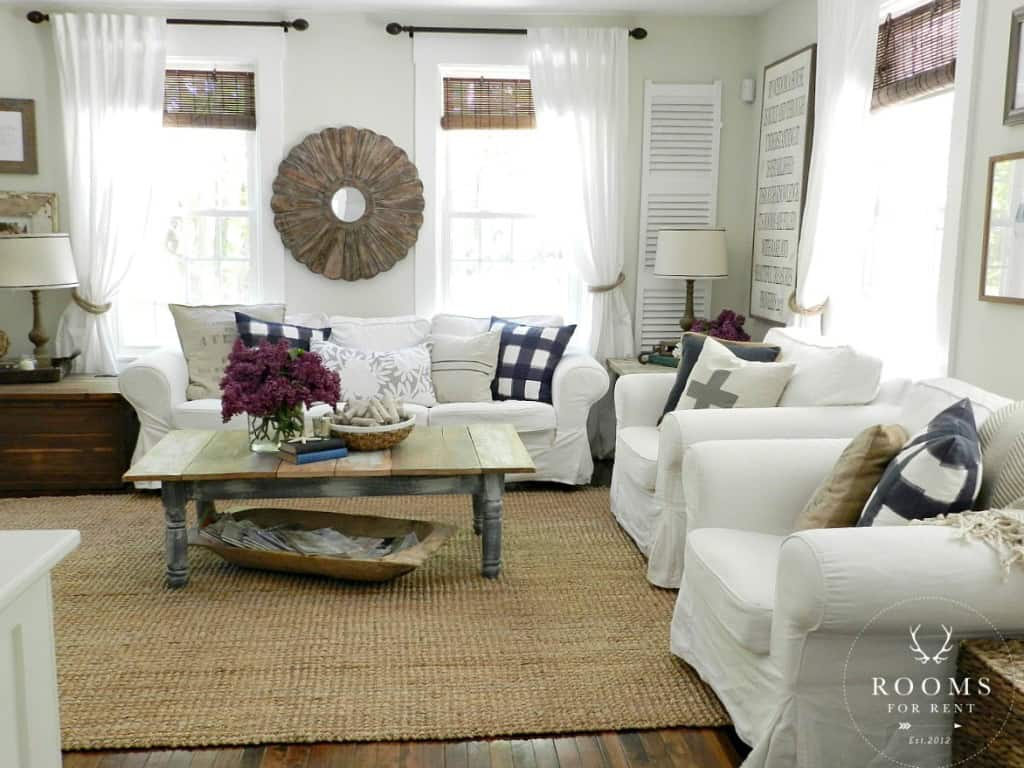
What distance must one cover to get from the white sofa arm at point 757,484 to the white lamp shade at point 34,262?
3394 mm

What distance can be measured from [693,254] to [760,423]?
1.79m

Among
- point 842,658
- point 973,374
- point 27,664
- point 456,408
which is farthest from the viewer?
point 456,408

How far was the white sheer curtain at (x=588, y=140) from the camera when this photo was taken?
5.16 meters

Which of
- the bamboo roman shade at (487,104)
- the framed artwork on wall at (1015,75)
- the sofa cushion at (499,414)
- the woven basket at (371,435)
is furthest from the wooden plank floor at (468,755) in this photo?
the bamboo roman shade at (487,104)

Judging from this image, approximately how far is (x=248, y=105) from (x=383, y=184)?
31.9 inches

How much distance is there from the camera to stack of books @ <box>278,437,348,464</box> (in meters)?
3.39

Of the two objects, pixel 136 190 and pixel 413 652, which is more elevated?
pixel 136 190

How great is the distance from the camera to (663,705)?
266cm

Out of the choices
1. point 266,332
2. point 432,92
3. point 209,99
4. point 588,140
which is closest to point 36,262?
point 266,332

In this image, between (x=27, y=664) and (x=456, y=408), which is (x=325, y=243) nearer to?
(x=456, y=408)

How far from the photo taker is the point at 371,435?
350 centimetres

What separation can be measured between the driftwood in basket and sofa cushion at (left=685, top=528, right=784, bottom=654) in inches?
48.8

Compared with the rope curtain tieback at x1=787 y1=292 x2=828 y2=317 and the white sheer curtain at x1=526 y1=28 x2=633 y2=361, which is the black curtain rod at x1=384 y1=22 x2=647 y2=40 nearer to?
the white sheer curtain at x1=526 y1=28 x2=633 y2=361

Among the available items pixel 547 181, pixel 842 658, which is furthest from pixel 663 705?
pixel 547 181
